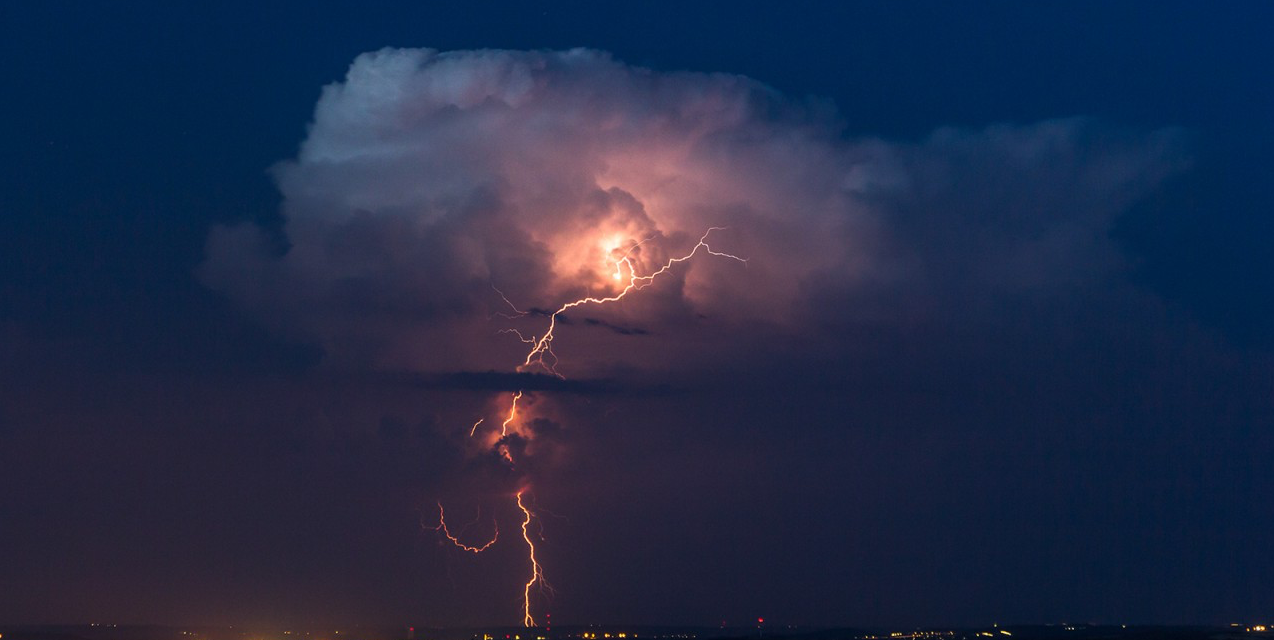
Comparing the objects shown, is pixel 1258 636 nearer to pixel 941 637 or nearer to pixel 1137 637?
pixel 1137 637

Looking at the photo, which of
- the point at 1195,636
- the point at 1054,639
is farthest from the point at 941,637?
the point at 1195,636

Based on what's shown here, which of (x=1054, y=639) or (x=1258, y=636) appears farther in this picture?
(x=1054, y=639)

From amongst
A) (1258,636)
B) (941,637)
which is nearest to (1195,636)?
(1258,636)

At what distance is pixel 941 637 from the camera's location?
197625 mm

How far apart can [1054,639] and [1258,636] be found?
2603cm

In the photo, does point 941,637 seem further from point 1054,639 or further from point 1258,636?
point 1258,636

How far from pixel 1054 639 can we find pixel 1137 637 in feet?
47.4

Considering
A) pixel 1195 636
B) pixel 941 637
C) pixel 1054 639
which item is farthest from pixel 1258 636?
pixel 941 637

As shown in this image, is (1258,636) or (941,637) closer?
(1258,636)

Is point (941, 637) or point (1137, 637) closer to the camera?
point (1137, 637)

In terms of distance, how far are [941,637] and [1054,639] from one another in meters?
15.4

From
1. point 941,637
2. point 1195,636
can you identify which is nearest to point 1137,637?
point 1195,636

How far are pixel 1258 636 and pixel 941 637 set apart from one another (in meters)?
39.9

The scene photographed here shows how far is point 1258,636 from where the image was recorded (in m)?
184
